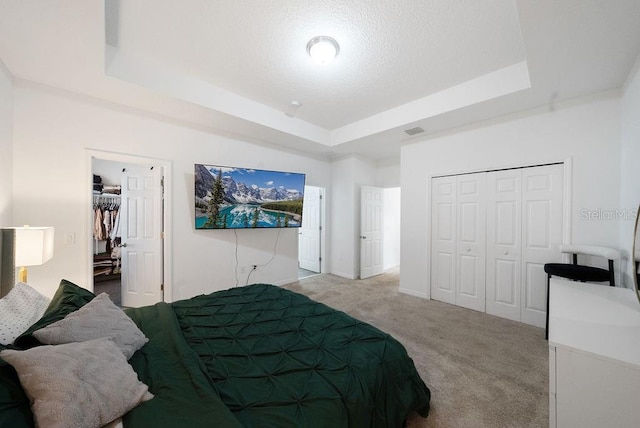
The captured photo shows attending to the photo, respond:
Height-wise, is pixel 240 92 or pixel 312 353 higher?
pixel 240 92

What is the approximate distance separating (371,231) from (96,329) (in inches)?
179

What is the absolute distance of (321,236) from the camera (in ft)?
17.9

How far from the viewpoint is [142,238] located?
10.9ft

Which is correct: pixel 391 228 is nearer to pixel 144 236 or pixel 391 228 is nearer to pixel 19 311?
pixel 144 236

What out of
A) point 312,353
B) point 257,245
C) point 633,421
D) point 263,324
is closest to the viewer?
point 633,421

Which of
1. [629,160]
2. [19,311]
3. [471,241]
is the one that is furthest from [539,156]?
[19,311]

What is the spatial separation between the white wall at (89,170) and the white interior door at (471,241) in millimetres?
3074

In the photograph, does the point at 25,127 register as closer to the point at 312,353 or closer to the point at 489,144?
the point at 312,353

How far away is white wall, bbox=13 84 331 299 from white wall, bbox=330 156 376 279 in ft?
5.48

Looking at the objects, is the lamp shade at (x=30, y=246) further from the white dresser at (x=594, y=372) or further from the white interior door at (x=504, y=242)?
the white interior door at (x=504, y=242)

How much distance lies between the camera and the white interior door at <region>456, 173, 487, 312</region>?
337cm

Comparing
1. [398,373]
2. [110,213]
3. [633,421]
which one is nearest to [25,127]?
[110,213]

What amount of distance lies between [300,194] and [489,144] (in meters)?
2.83

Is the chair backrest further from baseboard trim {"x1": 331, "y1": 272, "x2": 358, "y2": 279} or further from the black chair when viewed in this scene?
baseboard trim {"x1": 331, "y1": 272, "x2": 358, "y2": 279}
